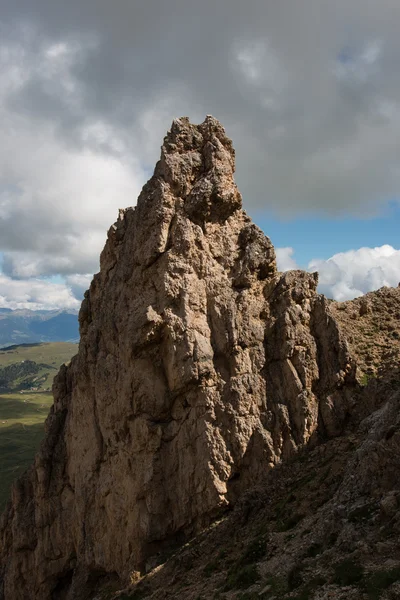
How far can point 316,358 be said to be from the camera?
118 feet

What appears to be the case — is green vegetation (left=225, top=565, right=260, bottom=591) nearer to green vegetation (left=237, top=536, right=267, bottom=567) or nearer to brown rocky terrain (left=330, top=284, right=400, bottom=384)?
green vegetation (left=237, top=536, right=267, bottom=567)

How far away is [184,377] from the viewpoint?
1361 inches

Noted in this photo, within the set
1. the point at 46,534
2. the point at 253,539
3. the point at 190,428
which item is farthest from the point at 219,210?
the point at 46,534

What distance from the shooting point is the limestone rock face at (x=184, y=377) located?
110 ft

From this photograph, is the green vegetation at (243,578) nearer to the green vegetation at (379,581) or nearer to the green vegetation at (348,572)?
the green vegetation at (348,572)

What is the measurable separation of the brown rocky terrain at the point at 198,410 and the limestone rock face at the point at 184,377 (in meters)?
0.13

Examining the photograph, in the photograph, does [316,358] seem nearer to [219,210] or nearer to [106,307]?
[219,210]

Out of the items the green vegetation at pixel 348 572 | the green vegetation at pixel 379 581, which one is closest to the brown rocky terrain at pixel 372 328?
the green vegetation at pixel 348 572

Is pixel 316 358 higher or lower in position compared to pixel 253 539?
higher

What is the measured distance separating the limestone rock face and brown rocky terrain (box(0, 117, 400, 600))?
0.41ft

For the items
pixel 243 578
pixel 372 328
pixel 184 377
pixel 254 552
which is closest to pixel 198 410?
pixel 184 377

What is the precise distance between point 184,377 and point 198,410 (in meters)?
2.91

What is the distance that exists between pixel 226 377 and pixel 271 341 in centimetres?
515

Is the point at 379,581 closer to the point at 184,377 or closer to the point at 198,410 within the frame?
the point at 198,410
